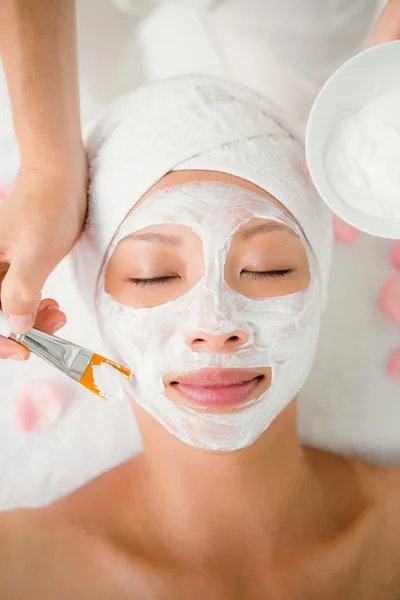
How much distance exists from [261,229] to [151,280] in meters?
0.17

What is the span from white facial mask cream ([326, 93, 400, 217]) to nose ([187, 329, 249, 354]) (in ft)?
0.84

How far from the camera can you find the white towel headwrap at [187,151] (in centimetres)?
92

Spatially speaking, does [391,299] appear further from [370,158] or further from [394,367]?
[370,158]

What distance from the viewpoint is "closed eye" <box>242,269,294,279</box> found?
87 cm

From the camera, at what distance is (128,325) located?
88cm

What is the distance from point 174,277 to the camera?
861mm

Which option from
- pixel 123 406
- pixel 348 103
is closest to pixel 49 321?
pixel 123 406

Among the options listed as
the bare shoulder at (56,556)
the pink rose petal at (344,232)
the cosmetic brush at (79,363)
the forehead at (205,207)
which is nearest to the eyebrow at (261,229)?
the forehead at (205,207)

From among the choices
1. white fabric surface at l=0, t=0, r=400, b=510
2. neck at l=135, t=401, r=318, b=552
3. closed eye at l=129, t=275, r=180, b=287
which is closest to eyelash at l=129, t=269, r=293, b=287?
closed eye at l=129, t=275, r=180, b=287

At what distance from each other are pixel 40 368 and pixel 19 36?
25.1 inches

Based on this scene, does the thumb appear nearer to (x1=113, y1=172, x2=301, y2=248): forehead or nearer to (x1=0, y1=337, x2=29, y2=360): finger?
(x1=0, y1=337, x2=29, y2=360): finger

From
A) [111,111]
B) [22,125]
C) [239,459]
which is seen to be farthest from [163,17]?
[239,459]

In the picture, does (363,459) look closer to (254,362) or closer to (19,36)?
(254,362)

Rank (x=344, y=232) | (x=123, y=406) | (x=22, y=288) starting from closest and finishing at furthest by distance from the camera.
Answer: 1. (x=22, y=288)
2. (x=123, y=406)
3. (x=344, y=232)
